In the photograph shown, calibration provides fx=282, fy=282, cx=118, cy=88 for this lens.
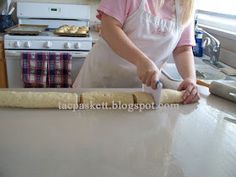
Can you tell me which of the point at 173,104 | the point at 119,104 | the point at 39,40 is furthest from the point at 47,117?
the point at 39,40

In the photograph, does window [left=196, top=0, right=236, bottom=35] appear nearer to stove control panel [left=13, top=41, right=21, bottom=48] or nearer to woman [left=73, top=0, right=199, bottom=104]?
woman [left=73, top=0, right=199, bottom=104]

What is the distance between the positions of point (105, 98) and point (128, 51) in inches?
6.2

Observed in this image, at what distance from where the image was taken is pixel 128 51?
0.82m

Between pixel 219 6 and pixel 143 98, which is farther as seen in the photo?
pixel 219 6

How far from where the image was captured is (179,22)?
3.16 ft

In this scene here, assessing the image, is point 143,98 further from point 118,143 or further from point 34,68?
point 34,68

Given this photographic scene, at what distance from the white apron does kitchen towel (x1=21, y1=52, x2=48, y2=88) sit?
1.01m

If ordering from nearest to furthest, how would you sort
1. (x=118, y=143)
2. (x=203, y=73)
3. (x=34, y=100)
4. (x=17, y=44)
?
(x=118, y=143) → (x=34, y=100) → (x=203, y=73) → (x=17, y=44)

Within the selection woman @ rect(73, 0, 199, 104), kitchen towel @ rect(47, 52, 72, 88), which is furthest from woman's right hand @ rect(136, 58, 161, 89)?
kitchen towel @ rect(47, 52, 72, 88)

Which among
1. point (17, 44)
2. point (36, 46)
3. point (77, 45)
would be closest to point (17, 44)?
point (17, 44)

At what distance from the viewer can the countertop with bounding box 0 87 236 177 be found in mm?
474

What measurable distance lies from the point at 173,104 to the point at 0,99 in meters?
0.46

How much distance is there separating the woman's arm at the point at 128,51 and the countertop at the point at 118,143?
0.10 metres

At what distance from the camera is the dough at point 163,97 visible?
0.78 m
